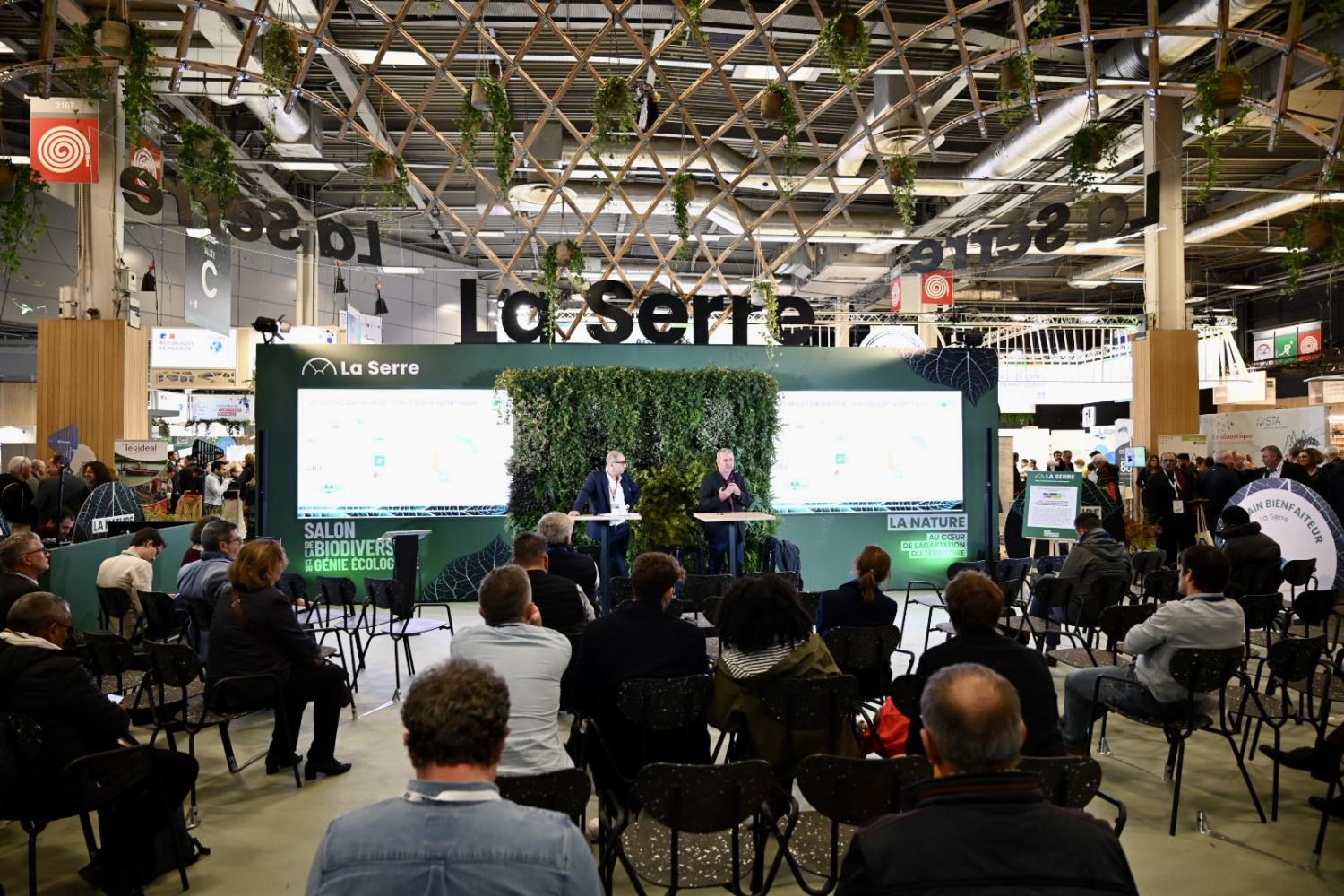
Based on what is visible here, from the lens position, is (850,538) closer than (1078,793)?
No

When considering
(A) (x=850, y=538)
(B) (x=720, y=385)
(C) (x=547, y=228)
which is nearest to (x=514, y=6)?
(B) (x=720, y=385)

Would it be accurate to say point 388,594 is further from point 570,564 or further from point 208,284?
point 208,284

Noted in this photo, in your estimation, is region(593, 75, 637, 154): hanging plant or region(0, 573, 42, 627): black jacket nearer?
region(0, 573, 42, 627): black jacket

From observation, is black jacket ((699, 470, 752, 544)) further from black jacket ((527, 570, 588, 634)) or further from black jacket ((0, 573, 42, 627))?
black jacket ((0, 573, 42, 627))

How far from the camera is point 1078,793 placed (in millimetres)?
2051

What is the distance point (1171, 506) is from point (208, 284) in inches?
390

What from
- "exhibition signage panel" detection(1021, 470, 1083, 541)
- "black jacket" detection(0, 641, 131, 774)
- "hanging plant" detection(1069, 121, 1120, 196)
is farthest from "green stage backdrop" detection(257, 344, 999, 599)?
"black jacket" detection(0, 641, 131, 774)

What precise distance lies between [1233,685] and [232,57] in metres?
8.61

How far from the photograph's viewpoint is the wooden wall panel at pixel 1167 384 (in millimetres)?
9328

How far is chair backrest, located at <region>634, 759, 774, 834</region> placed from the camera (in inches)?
77.9

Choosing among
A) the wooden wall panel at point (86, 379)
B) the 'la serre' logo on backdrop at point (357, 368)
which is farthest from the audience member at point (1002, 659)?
the wooden wall panel at point (86, 379)

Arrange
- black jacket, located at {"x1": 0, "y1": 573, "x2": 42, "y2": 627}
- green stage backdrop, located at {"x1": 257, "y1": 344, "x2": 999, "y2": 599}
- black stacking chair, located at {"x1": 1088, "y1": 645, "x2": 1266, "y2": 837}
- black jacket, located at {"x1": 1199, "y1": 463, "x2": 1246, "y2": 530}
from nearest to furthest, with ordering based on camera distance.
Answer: black stacking chair, located at {"x1": 1088, "y1": 645, "x2": 1266, "y2": 837} → black jacket, located at {"x1": 0, "y1": 573, "x2": 42, "y2": 627} → green stage backdrop, located at {"x1": 257, "y1": 344, "x2": 999, "y2": 599} → black jacket, located at {"x1": 1199, "y1": 463, "x2": 1246, "y2": 530}

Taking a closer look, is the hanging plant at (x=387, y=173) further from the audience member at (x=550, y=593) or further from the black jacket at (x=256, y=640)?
the black jacket at (x=256, y=640)

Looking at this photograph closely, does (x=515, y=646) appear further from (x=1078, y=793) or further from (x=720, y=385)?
(x=720, y=385)
